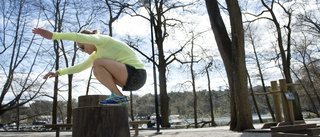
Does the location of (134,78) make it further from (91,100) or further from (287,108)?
(287,108)

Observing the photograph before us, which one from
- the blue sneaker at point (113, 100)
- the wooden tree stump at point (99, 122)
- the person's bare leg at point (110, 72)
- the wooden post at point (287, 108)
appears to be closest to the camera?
the wooden tree stump at point (99, 122)

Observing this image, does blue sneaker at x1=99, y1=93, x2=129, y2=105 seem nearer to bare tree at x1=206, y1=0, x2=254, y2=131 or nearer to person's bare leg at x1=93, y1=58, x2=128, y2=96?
person's bare leg at x1=93, y1=58, x2=128, y2=96

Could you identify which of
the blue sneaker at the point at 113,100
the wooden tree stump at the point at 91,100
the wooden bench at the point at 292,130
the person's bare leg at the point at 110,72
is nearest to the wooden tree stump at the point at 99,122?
the blue sneaker at the point at 113,100

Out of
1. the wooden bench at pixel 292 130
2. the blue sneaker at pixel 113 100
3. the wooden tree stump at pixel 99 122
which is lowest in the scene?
the wooden bench at pixel 292 130

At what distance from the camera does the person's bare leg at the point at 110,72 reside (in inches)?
97.1

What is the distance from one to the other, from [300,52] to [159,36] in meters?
15.1

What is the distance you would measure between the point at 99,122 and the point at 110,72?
56 cm

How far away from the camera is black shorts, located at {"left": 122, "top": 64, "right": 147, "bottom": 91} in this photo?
2553 mm

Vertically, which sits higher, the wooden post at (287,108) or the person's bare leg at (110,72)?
the person's bare leg at (110,72)

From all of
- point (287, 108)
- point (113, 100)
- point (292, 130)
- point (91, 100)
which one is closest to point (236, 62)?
point (287, 108)

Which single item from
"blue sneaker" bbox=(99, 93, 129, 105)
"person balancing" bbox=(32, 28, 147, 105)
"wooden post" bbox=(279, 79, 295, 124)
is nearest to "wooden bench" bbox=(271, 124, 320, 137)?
"wooden post" bbox=(279, 79, 295, 124)

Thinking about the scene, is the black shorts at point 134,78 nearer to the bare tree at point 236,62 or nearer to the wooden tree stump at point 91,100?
the wooden tree stump at point 91,100

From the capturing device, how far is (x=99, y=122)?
2.30 m

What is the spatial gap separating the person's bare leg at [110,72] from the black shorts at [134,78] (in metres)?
0.05
